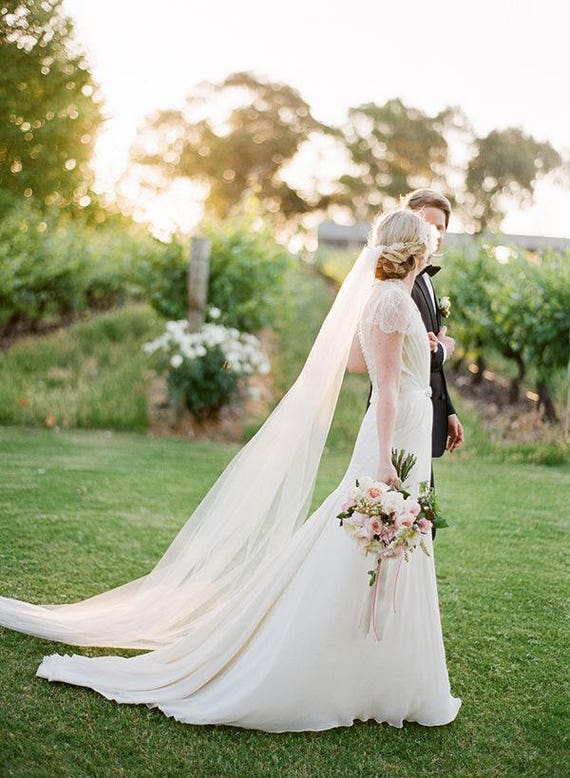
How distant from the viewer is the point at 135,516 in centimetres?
640

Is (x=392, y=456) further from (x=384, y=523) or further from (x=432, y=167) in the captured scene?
(x=432, y=167)

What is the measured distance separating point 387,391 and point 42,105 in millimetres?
10926

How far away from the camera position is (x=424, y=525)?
10.3 feet

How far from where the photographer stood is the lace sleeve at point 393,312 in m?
3.28

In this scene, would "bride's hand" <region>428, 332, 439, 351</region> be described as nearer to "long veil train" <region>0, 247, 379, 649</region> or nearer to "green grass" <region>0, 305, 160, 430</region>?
"long veil train" <region>0, 247, 379, 649</region>

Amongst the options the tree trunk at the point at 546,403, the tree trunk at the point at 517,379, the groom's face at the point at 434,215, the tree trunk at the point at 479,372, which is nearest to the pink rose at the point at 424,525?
the groom's face at the point at 434,215

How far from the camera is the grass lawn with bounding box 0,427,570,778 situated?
3180 millimetres

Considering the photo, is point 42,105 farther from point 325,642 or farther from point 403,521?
point 403,521

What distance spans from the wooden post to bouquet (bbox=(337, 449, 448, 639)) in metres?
7.60

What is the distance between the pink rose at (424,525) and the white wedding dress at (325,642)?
0.31 metres

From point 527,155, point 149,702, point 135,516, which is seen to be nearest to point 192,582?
point 149,702

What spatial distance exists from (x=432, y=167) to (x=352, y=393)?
40.9 meters

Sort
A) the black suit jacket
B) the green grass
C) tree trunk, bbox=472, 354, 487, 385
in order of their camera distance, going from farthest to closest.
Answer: tree trunk, bbox=472, 354, 487, 385 → the green grass → the black suit jacket

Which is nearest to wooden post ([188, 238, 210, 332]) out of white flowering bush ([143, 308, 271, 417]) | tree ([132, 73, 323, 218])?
white flowering bush ([143, 308, 271, 417])
